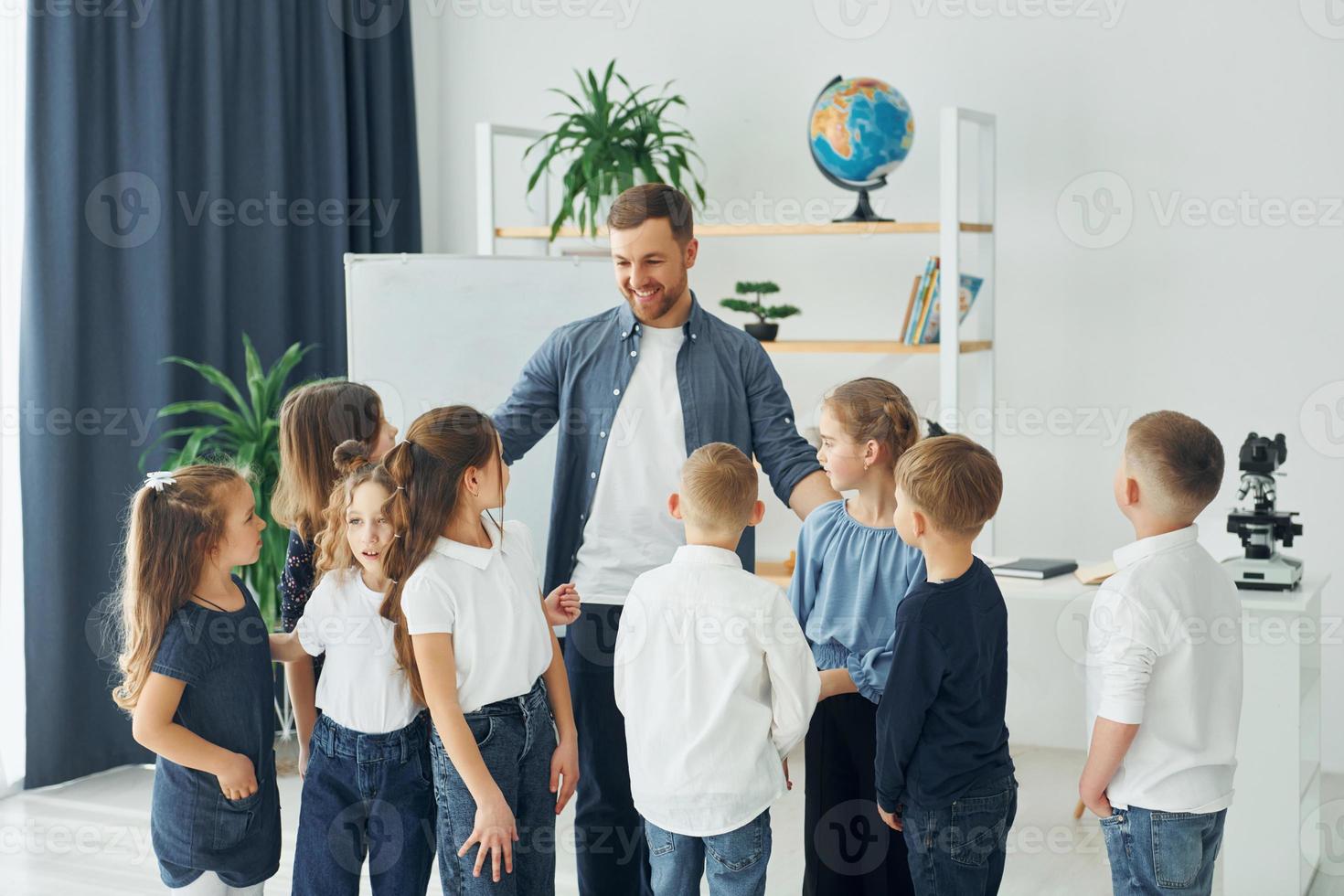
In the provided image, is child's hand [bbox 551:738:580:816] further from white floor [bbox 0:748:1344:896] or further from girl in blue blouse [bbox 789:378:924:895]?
white floor [bbox 0:748:1344:896]

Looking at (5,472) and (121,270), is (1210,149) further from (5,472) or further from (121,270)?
(5,472)

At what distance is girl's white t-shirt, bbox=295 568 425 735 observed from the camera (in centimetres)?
185

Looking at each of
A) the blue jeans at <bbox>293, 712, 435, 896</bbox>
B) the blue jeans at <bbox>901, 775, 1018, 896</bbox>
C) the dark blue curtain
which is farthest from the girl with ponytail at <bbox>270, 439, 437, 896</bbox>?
the dark blue curtain

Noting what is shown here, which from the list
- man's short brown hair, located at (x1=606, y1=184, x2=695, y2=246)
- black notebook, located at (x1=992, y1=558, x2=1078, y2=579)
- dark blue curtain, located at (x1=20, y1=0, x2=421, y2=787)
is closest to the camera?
man's short brown hair, located at (x1=606, y1=184, x2=695, y2=246)

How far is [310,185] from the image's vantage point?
406cm

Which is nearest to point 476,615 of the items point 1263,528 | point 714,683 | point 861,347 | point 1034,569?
point 714,683

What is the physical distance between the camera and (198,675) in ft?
5.96

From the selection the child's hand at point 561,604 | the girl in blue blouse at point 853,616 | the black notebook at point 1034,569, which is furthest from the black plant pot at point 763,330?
the child's hand at point 561,604

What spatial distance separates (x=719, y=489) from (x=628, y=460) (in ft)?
1.56

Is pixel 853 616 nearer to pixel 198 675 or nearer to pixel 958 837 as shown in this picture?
pixel 958 837

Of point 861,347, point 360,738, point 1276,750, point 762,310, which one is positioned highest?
point 762,310

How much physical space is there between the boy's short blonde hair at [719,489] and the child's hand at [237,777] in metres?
0.72

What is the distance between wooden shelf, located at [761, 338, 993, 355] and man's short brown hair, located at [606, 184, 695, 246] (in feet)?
4.48

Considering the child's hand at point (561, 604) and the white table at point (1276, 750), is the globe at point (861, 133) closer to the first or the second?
the white table at point (1276, 750)
